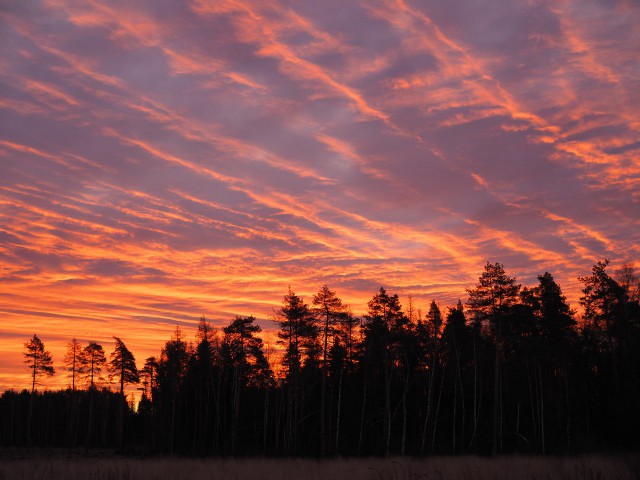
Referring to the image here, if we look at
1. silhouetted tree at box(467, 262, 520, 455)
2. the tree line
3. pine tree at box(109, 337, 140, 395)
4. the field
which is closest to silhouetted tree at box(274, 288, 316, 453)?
the tree line

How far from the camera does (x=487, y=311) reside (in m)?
35.7

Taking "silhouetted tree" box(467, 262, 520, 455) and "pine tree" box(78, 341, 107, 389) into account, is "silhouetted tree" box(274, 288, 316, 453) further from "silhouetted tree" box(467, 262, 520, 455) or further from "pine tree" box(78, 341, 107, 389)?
"pine tree" box(78, 341, 107, 389)

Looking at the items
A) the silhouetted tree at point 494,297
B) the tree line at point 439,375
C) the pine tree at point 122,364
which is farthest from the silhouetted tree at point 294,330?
the pine tree at point 122,364

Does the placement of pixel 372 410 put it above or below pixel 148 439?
above

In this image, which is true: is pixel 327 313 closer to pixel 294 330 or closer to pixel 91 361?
pixel 294 330

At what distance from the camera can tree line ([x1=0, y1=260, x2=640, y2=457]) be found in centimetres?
3600

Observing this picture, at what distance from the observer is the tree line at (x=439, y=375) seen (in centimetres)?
3600

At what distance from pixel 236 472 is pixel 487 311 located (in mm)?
23826

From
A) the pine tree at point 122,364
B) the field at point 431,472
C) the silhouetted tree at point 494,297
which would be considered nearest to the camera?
the field at point 431,472

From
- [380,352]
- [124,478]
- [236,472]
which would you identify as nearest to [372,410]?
[380,352]

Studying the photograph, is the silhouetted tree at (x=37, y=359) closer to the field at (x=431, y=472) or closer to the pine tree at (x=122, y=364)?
the pine tree at (x=122, y=364)

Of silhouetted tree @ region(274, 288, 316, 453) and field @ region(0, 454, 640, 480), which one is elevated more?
silhouetted tree @ region(274, 288, 316, 453)

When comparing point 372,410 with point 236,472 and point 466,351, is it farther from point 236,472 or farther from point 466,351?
point 236,472

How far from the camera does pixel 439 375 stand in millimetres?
48156
